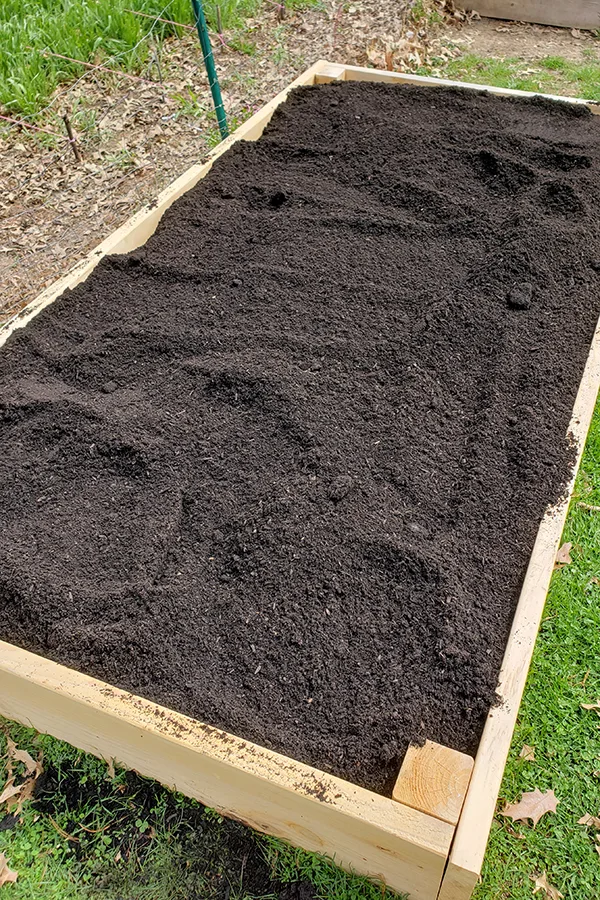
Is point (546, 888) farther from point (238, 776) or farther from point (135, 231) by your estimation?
A: point (135, 231)

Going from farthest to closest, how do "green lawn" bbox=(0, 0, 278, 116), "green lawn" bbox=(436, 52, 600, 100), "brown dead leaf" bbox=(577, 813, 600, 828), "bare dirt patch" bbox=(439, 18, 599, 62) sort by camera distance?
"bare dirt patch" bbox=(439, 18, 599, 62) < "green lawn" bbox=(436, 52, 600, 100) < "green lawn" bbox=(0, 0, 278, 116) < "brown dead leaf" bbox=(577, 813, 600, 828)

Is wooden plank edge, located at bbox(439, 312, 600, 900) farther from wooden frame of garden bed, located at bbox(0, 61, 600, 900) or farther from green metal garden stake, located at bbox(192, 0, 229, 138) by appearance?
green metal garden stake, located at bbox(192, 0, 229, 138)

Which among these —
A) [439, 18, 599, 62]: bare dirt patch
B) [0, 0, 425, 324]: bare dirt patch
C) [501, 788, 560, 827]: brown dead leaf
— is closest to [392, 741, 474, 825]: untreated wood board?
[501, 788, 560, 827]: brown dead leaf

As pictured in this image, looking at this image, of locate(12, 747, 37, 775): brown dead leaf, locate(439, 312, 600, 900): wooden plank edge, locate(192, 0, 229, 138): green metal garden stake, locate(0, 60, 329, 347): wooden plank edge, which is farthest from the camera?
locate(192, 0, 229, 138): green metal garden stake

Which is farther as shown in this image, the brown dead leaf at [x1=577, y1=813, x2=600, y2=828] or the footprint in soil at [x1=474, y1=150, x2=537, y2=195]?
the footprint in soil at [x1=474, y1=150, x2=537, y2=195]

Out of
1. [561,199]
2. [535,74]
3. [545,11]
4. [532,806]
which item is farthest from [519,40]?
[532,806]

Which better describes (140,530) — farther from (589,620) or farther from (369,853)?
(589,620)

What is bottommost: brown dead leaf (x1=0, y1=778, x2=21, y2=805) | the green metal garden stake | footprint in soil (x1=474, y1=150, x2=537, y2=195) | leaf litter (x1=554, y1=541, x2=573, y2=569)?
leaf litter (x1=554, y1=541, x2=573, y2=569)

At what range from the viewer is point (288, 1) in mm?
6352

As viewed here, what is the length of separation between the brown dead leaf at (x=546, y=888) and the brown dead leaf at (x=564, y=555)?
1.00m

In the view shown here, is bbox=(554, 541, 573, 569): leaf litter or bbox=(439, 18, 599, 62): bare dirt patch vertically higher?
bbox=(439, 18, 599, 62): bare dirt patch

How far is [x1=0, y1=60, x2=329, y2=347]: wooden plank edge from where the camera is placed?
276 cm

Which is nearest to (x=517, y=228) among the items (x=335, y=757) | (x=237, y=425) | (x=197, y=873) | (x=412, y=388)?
(x=412, y=388)

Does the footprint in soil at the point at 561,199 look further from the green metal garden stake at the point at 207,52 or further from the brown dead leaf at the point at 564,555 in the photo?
the green metal garden stake at the point at 207,52
